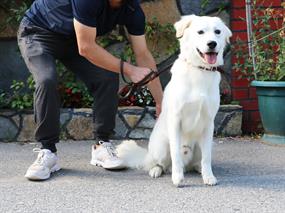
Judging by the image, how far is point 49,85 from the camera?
2.96 m

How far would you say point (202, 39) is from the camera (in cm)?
276

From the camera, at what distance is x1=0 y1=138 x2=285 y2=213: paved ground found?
98.8 inches

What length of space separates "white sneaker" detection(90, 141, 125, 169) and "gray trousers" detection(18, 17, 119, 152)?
8 cm

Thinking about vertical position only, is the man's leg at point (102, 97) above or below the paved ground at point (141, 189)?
above

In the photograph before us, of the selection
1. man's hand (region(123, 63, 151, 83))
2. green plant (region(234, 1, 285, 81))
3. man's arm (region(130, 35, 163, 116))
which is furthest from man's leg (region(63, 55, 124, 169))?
green plant (region(234, 1, 285, 81))

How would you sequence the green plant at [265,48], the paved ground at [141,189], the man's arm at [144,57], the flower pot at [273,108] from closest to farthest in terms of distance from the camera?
the paved ground at [141,189], the man's arm at [144,57], the flower pot at [273,108], the green plant at [265,48]

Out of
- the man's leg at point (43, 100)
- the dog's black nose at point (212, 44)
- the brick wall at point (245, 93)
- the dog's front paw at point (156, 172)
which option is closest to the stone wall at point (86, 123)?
the brick wall at point (245, 93)

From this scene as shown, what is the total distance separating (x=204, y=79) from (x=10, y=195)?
1333 mm

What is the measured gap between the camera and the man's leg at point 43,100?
9.74 feet

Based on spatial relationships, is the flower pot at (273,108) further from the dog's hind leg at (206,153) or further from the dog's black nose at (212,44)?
the dog's black nose at (212,44)

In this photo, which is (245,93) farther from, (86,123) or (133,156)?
(133,156)

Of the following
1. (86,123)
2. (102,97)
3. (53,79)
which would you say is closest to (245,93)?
(86,123)

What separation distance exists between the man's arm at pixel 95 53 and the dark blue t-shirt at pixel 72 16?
80mm

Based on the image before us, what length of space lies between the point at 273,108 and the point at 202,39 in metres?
1.43
